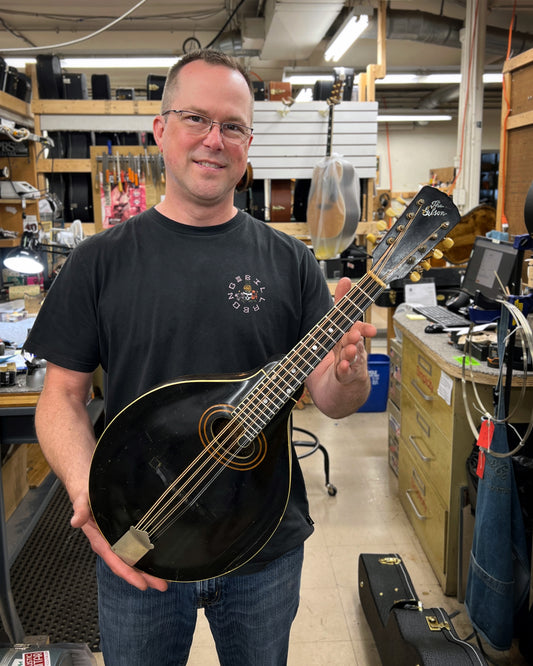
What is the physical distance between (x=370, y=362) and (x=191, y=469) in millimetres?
3219

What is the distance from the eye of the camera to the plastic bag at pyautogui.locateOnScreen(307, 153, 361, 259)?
388 centimetres

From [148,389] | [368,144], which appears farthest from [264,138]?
[148,389]

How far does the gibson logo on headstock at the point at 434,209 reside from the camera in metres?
0.99

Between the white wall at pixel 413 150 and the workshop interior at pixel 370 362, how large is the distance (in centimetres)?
634

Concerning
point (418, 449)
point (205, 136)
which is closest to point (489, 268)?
point (418, 449)

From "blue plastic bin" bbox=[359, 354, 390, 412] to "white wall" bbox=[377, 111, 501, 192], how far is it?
30.1ft

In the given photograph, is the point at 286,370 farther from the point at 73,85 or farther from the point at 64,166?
the point at 73,85

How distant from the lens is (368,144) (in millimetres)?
4316

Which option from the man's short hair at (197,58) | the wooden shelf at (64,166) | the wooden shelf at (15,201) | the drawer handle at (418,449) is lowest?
the drawer handle at (418,449)

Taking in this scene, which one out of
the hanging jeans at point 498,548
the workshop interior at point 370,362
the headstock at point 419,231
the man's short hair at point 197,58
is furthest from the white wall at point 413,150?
the headstock at point 419,231

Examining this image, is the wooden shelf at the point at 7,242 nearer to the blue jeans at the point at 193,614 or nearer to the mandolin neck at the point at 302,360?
the blue jeans at the point at 193,614

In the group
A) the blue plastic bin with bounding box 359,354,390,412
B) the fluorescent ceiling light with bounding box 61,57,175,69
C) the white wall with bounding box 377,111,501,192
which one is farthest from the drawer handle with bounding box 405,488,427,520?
the white wall with bounding box 377,111,501,192

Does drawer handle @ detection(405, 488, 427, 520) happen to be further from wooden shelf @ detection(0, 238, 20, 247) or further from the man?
wooden shelf @ detection(0, 238, 20, 247)

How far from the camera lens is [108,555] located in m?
1.03
